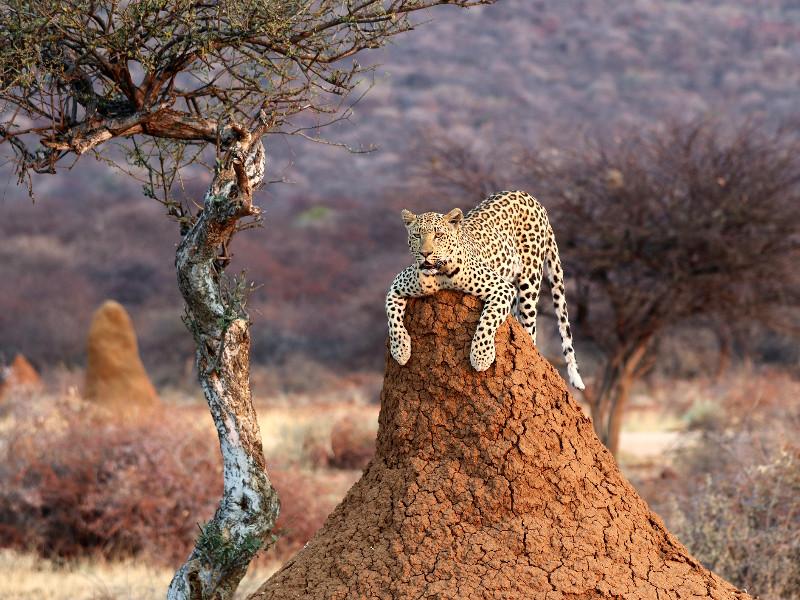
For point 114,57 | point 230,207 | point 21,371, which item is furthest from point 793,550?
point 21,371

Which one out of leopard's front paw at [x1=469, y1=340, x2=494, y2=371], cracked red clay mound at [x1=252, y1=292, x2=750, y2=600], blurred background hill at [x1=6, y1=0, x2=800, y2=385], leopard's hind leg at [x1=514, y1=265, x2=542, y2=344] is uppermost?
blurred background hill at [x1=6, y1=0, x2=800, y2=385]

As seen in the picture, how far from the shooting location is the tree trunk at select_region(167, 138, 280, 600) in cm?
557

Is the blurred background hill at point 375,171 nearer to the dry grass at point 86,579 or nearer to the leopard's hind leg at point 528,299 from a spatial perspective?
the dry grass at point 86,579

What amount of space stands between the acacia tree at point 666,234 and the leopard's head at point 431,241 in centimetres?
904

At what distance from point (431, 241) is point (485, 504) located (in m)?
1.30

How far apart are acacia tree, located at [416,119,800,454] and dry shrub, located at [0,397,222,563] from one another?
599cm

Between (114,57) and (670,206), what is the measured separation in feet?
34.5

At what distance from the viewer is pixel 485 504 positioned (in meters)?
4.77

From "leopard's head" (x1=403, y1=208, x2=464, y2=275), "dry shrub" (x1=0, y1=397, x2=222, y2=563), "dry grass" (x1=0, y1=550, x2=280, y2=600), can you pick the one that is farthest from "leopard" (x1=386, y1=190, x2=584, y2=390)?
"dry shrub" (x1=0, y1=397, x2=222, y2=563)

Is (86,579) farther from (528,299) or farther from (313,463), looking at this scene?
(313,463)

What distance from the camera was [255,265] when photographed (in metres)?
40.7

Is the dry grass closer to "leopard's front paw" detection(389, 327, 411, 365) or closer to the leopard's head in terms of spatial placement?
"leopard's front paw" detection(389, 327, 411, 365)

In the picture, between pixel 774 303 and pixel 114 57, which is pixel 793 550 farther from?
pixel 774 303

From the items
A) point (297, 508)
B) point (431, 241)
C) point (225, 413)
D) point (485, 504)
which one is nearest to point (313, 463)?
point (297, 508)
